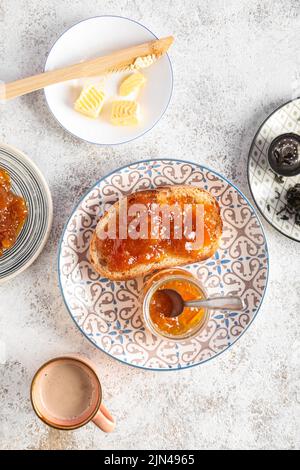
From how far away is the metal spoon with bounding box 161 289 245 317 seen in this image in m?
1.82

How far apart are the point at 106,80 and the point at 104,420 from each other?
125 cm

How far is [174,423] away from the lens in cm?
210

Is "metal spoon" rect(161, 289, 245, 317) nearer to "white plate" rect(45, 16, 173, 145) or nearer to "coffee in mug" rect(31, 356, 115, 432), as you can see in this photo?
"coffee in mug" rect(31, 356, 115, 432)

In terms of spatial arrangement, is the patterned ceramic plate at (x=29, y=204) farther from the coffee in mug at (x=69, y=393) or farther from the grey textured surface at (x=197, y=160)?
the coffee in mug at (x=69, y=393)

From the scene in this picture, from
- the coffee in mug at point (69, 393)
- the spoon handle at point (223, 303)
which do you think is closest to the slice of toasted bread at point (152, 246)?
the spoon handle at point (223, 303)

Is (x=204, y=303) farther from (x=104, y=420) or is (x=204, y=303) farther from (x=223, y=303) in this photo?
(x=104, y=420)

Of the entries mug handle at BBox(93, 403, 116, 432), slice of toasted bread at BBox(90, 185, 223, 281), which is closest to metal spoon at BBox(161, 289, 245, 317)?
slice of toasted bread at BBox(90, 185, 223, 281)

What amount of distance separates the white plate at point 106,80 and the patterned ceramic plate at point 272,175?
1.29 feet

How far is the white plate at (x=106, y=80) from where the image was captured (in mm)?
2045

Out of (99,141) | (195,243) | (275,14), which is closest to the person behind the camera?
(195,243)

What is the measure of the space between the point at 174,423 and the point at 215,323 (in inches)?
17.3

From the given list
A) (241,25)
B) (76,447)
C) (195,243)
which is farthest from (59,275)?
(241,25)

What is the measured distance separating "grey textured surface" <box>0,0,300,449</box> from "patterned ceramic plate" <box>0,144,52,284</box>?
9cm
